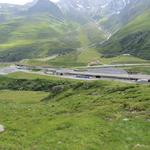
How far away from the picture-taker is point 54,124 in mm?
43250

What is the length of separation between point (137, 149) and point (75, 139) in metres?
5.98

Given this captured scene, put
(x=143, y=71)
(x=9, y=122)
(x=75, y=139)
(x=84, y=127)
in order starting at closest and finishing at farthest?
(x=75, y=139), (x=84, y=127), (x=9, y=122), (x=143, y=71)

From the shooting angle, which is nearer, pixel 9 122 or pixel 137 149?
pixel 137 149

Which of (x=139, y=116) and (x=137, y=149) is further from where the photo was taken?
(x=139, y=116)

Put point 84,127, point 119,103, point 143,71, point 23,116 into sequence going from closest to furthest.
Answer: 1. point 84,127
2. point 23,116
3. point 119,103
4. point 143,71

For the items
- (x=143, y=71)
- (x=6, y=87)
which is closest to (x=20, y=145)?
(x=6, y=87)

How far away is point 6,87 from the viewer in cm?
17988

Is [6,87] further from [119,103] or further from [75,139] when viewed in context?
[75,139]

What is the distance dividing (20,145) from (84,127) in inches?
371

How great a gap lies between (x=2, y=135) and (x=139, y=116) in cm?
1787

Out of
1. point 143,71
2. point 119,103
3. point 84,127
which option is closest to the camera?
point 84,127

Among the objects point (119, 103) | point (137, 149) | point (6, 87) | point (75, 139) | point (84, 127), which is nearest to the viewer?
point (137, 149)

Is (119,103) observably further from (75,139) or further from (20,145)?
(20,145)

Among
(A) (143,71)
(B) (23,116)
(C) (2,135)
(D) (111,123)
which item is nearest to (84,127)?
(D) (111,123)
